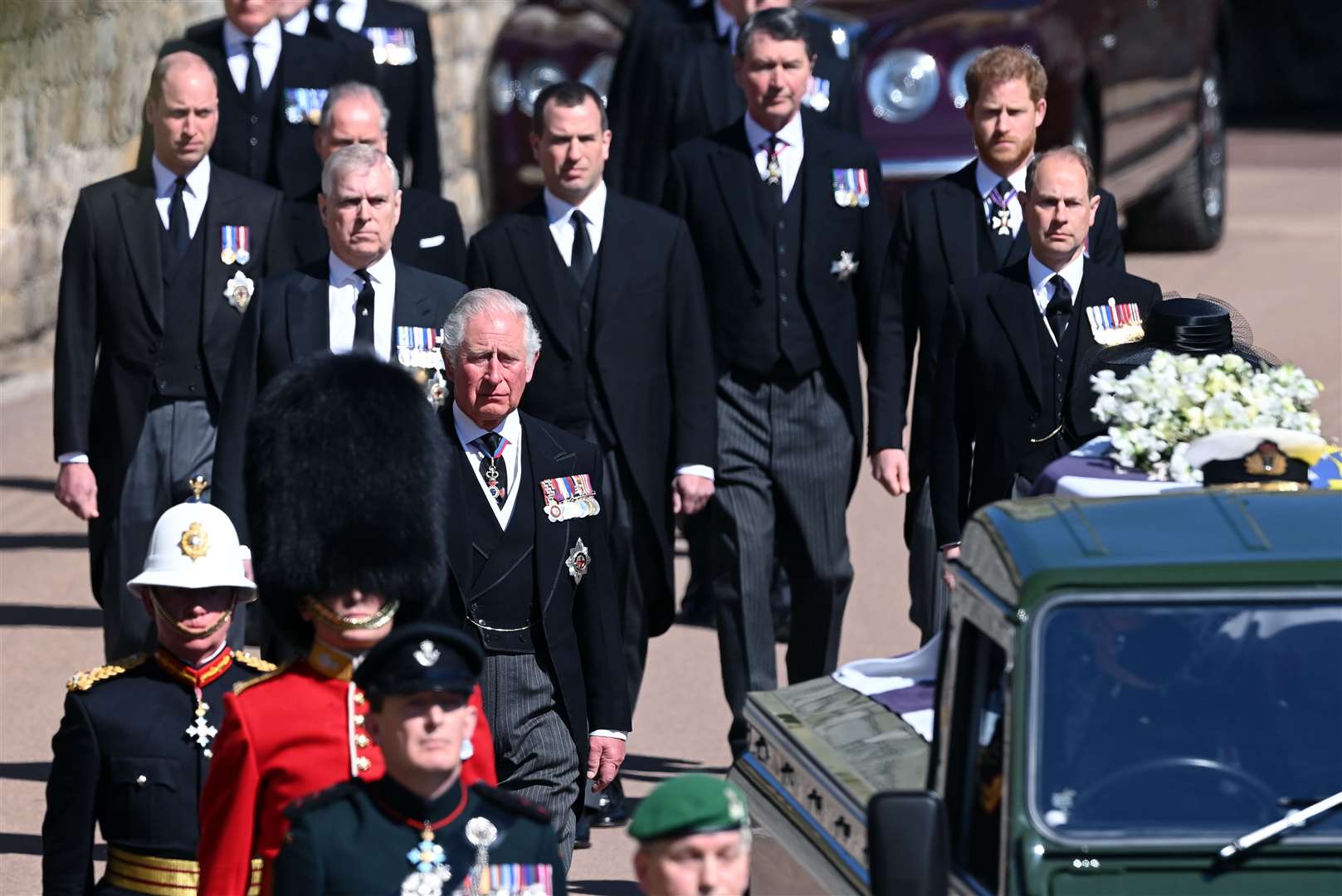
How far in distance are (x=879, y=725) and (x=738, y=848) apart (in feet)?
5.39

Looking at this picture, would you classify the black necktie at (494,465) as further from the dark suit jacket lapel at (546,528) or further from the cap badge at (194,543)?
the cap badge at (194,543)

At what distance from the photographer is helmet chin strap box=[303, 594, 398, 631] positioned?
17.3 feet

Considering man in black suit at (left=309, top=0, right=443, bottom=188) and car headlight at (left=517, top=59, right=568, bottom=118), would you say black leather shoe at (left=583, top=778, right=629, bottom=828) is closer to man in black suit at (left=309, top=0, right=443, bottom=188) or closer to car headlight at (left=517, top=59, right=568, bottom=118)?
man in black suit at (left=309, top=0, right=443, bottom=188)

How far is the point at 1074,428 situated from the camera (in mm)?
7734

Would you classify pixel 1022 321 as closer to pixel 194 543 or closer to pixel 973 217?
pixel 973 217

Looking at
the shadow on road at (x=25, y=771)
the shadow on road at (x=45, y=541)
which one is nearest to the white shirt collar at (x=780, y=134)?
the shadow on road at (x=25, y=771)

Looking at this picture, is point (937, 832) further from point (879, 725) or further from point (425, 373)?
point (425, 373)

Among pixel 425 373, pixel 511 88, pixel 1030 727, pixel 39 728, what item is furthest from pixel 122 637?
pixel 511 88

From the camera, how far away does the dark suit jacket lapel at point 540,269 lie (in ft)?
27.8

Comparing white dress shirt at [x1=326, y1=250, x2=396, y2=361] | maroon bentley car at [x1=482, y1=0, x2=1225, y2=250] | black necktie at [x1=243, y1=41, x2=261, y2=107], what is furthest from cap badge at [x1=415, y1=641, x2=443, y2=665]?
maroon bentley car at [x1=482, y1=0, x2=1225, y2=250]

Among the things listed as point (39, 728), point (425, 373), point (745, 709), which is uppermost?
point (425, 373)

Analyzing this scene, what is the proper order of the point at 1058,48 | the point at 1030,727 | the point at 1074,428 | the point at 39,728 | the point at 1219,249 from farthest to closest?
the point at 1219,249 < the point at 1058,48 < the point at 39,728 < the point at 1074,428 < the point at 1030,727

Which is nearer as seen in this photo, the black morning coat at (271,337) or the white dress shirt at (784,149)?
the black morning coat at (271,337)

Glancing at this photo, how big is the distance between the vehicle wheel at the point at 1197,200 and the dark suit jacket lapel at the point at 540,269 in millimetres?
8596
